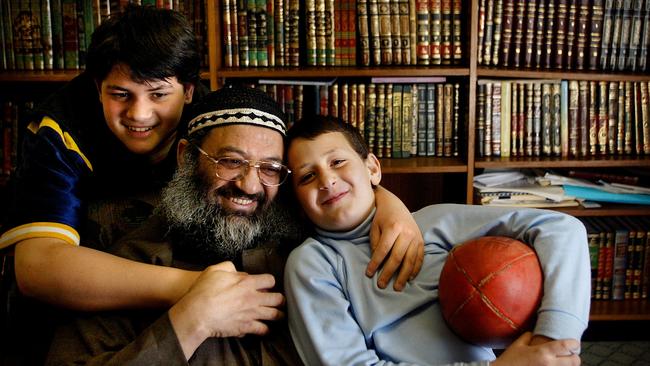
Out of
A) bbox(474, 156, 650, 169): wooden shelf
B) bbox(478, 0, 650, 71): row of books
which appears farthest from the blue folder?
bbox(478, 0, 650, 71): row of books

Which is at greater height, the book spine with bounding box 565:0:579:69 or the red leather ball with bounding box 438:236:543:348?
the book spine with bounding box 565:0:579:69

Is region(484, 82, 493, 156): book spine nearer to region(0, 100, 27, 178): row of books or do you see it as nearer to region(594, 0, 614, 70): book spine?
region(594, 0, 614, 70): book spine

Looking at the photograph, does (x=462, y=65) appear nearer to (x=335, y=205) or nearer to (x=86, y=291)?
(x=335, y=205)

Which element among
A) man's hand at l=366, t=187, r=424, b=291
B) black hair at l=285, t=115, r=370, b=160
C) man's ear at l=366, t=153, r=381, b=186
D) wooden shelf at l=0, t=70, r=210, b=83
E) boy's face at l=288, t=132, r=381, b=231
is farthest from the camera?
wooden shelf at l=0, t=70, r=210, b=83

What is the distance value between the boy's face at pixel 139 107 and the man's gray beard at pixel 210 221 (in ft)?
0.60

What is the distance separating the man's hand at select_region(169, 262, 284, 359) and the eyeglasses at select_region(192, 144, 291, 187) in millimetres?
Answer: 261

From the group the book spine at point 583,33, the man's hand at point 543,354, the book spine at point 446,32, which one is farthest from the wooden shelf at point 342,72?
the man's hand at point 543,354

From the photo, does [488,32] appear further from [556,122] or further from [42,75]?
[42,75]

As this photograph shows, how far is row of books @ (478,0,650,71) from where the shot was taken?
2869 millimetres

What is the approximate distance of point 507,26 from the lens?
2.87 meters

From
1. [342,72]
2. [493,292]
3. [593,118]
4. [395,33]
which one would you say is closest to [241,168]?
[493,292]

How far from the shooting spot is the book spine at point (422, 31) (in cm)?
285

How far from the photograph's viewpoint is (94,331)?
5.10 ft

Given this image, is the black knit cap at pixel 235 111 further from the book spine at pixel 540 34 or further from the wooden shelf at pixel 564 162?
the book spine at pixel 540 34
